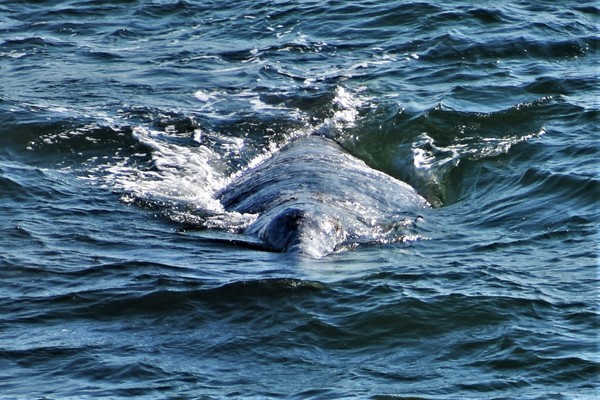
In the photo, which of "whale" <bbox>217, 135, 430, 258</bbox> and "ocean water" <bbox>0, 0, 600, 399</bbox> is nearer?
"ocean water" <bbox>0, 0, 600, 399</bbox>

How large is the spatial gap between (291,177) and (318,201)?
874 millimetres

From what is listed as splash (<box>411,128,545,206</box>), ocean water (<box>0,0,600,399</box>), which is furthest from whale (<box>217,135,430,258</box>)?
splash (<box>411,128,545,206</box>)

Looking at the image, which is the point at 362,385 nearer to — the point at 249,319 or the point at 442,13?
the point at 249,319

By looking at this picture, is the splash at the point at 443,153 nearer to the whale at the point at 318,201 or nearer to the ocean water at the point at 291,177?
the ocean water at the point at 291,177

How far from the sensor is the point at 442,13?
16.8 metres

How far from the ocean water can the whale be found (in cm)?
17

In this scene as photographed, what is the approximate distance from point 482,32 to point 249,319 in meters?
8.82

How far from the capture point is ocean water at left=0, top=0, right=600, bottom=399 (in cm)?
740

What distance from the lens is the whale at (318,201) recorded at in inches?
367

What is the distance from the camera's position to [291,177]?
10766 millimetres

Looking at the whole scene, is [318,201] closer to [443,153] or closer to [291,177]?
[291,177]

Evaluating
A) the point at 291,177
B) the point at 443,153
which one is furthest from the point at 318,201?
the point at 443,153

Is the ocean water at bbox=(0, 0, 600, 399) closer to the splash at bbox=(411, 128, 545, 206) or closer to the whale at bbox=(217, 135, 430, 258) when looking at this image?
the splash at bbox=(411, 128, 545, 206)

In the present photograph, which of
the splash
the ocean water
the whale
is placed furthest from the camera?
the splash
